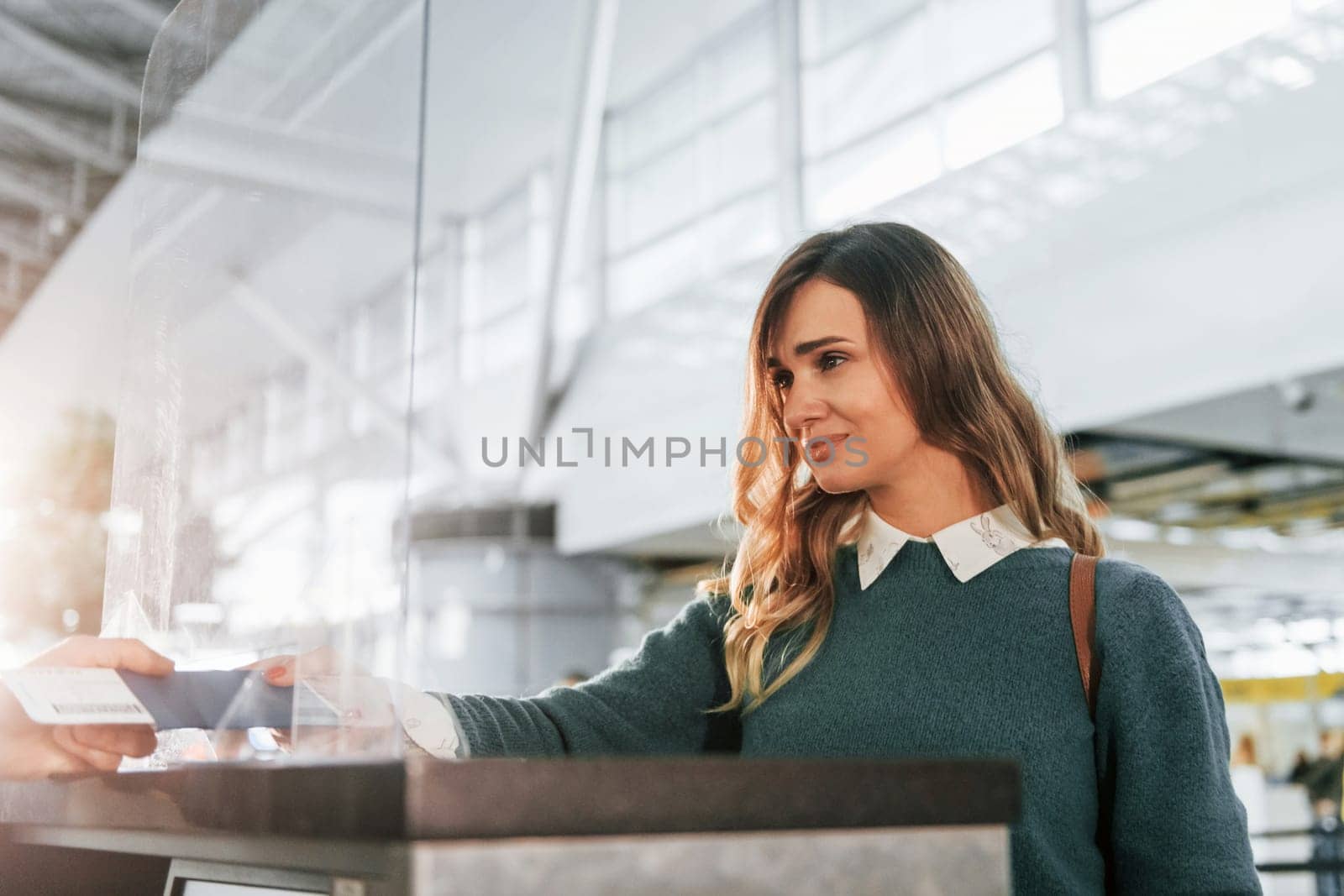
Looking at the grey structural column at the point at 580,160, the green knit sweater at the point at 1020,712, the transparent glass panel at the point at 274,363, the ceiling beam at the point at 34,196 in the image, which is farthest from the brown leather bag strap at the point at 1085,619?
the grey structural column at the point at 580,160

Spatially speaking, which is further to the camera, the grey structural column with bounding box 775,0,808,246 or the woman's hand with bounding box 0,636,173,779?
the grey structural column with bounding box 775,0,808,246

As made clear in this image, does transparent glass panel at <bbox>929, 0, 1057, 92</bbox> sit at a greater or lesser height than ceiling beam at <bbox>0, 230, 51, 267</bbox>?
greater

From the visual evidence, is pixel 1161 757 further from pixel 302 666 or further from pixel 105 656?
pixel 105 656

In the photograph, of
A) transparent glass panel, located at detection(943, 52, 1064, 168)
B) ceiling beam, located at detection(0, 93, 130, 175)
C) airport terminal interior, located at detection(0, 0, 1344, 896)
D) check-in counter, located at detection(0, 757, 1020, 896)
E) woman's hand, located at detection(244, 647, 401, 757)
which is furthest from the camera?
transparent glass panel, located at detection(943, 52, 1064, 168)

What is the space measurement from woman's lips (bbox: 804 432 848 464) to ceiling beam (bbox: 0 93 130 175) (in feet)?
16.2

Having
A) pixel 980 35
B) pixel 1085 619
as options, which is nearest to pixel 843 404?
pixel 1085 619

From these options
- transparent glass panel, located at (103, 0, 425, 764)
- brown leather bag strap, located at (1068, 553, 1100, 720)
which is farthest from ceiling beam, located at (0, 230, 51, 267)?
brown leather bag strap, located at (1068, 553, 1100, 720)

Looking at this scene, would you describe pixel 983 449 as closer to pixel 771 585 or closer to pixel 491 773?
pixel 771 585

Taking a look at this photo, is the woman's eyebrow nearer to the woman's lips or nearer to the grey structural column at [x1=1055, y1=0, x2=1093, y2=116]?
the woman's lips

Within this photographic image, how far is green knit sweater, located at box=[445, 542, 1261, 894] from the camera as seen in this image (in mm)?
1362

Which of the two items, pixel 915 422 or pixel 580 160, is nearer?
pixel 915 422

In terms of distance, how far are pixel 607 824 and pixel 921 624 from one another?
3.20 ft

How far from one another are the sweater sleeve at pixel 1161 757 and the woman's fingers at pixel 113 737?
99 cm

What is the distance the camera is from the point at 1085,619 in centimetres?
148
